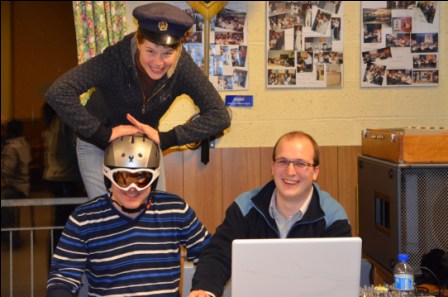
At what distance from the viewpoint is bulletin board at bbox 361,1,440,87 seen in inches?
150

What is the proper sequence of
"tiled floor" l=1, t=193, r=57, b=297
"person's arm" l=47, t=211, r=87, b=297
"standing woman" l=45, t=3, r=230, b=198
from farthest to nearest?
"tiled floor" l=1, t=193, r=57, b=297
"standing woman" l=45, t=3, r=230, b=198
"person's arm" l=47, t=211, r=87, b=297

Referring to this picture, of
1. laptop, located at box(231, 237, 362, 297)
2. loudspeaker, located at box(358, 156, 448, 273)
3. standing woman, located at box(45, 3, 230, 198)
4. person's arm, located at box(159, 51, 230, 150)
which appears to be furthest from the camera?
loudspeaker, located at box(358, 156, 448, 273)

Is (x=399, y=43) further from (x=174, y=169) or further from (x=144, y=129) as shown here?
(x=144, y=129)

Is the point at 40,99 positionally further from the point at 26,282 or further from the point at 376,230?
the point at 376,230

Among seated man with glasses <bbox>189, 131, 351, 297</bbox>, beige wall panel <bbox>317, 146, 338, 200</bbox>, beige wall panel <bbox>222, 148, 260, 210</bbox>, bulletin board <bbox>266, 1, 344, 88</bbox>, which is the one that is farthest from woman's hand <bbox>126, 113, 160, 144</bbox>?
beige wall panel <bbox>317, 146, 338, 200</bbox>

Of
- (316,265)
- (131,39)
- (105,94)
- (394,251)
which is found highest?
(131,39)

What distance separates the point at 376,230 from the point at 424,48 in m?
1.33

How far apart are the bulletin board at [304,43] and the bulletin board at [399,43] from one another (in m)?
0.16

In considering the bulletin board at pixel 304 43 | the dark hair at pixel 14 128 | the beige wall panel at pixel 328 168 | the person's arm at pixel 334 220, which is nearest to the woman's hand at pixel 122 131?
the person's arm at pixel 334 220

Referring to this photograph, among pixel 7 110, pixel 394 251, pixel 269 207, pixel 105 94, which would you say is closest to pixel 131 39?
pixel 105 94

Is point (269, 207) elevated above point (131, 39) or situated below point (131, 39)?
below

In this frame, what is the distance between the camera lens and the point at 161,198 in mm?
2289

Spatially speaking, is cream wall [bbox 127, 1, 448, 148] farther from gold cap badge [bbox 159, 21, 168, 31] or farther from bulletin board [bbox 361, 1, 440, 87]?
gold cap badge [bbox 159, 21, 168, 31]

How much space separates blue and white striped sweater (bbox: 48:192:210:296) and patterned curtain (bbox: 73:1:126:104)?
1540 mm
